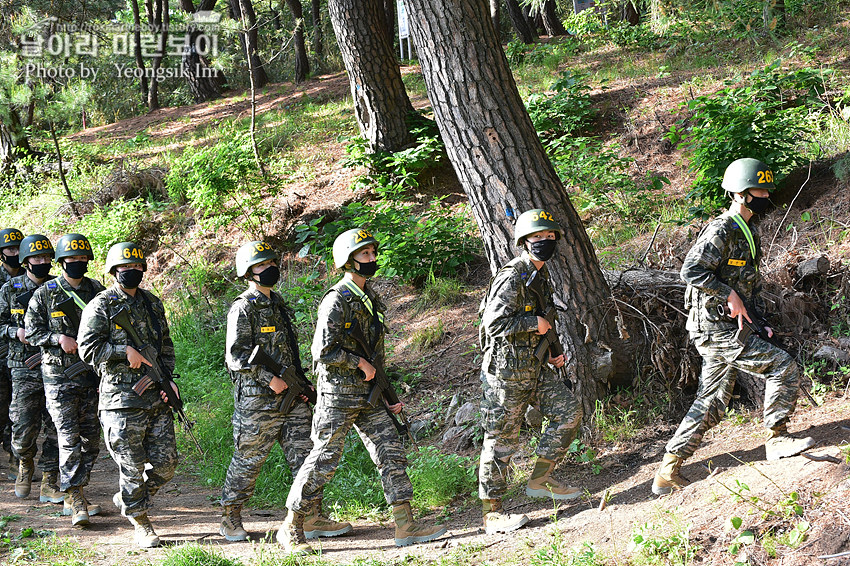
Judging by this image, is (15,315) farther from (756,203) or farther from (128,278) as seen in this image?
(756,203)

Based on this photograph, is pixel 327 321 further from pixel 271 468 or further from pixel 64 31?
pixel 64 31

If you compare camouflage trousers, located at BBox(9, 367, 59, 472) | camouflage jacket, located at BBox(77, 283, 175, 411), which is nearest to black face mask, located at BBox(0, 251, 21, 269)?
camouflage trousers, located at BBox(9, 367, 59, 472)

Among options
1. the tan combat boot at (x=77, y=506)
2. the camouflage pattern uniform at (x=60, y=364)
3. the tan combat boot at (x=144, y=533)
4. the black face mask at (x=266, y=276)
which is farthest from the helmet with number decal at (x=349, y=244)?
the tan combat boot at (x=77, y=506)

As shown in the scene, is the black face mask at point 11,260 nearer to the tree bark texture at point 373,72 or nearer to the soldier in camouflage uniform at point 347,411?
the soldier in camouflage uniform at point 347,411

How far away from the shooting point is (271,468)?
7207 millimetres

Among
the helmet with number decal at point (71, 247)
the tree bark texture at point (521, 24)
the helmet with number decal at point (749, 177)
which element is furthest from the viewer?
the tree bark texture at point (521, 24)

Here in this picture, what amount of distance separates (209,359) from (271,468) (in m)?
2.87

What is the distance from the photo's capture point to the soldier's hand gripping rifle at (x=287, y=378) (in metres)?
5.49

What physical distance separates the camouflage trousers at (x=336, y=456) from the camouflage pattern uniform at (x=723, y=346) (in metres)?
1.88

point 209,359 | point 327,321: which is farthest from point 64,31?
point 327,321

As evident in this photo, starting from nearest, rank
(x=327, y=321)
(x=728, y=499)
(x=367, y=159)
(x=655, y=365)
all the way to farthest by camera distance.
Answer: (x=728, y=499) → (x=327, y=321) → (x=655, y=365) → (x=367, y=159)

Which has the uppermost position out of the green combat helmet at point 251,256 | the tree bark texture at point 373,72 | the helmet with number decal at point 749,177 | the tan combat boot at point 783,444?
the tree bark texture at point 373,72

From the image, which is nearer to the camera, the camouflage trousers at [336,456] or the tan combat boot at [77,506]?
the camouflage trousers at [336,456]

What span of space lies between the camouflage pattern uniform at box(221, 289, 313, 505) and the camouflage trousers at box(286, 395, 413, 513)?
0.44 m
